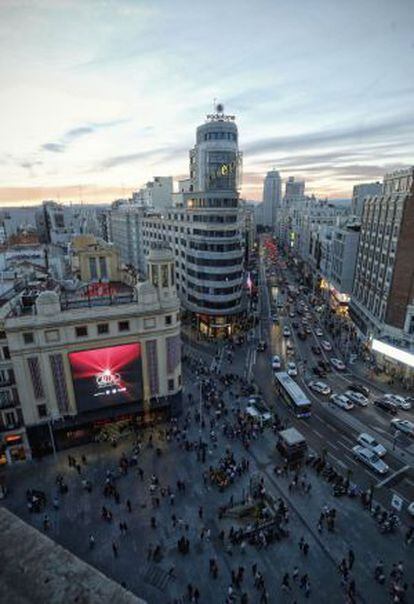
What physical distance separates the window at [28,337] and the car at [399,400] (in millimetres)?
46575

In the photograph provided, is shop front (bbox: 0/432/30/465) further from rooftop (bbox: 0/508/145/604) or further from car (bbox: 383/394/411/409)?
car (bbox: 383/394/411/409)

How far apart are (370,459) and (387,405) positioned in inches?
496

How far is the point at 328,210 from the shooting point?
15688cm

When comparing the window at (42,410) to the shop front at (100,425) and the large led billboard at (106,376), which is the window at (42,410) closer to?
the shop front at (100,425)

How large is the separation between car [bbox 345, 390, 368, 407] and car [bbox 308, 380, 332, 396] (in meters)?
2.63

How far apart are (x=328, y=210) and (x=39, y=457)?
15258 cm

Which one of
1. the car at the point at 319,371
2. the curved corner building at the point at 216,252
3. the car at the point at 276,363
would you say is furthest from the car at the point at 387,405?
the curved corner building at the point at 216,252

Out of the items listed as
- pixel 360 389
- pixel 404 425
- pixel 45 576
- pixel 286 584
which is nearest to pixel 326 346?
pixel 360 389

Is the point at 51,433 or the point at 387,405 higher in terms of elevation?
the point at 51,433

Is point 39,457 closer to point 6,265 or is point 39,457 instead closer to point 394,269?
point 6,265

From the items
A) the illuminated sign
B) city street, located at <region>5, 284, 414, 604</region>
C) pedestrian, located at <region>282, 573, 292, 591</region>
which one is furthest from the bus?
pedestrian, located at <region>282, 573, 292, 591</region>

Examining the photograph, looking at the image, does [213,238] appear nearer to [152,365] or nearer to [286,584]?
[152,365]

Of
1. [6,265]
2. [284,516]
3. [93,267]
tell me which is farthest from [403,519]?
[6,265]

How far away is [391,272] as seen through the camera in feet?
191
